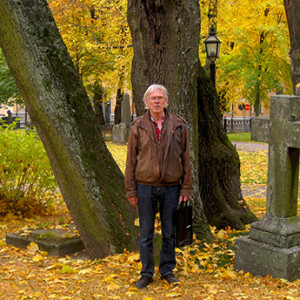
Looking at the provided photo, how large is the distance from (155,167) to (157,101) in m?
0.59

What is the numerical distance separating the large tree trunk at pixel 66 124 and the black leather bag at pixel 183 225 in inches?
42.5

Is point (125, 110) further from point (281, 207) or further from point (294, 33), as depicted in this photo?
point (281, 207)

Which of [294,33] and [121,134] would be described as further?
[121,134]

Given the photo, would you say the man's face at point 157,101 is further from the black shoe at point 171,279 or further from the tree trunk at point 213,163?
the tree trunk at point 213,163

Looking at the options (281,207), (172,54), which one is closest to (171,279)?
(281,207)

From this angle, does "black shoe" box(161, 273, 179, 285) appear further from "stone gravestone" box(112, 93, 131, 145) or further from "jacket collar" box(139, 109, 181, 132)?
"stone gravestone" box(112, 93, 131, 145)

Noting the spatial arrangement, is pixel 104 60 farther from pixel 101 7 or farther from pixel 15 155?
pixel 15 155

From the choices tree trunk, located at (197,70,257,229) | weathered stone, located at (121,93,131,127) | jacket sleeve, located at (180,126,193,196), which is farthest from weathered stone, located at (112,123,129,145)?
jacket sleeve, located at (180,126,193,196)

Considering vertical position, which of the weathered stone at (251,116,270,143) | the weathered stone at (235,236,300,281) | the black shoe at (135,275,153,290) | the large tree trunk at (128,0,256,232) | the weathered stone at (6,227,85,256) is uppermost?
the large tree trunk at (128,0,256,232)

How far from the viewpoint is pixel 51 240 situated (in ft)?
20.1

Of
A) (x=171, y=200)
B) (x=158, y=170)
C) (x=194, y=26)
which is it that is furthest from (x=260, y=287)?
(x=194, y=26)

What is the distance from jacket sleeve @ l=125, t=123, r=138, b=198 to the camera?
4.30m

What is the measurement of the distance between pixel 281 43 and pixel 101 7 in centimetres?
943

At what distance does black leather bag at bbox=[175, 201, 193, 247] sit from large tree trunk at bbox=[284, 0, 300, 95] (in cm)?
538
